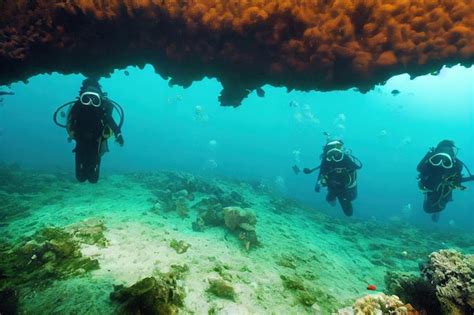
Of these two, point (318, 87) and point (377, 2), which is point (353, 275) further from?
point (377, 2)

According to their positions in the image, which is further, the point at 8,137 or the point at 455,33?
the point at 8,137

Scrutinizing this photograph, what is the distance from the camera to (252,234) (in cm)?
679

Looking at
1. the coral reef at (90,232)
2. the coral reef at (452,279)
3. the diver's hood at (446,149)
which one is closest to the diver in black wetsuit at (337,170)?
the diver's hood at (446,149)

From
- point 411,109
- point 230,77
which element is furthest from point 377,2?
point 411,109

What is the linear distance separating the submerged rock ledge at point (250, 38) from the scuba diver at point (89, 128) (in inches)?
57.8

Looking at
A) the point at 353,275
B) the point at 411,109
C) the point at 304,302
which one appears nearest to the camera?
the point at 304,302

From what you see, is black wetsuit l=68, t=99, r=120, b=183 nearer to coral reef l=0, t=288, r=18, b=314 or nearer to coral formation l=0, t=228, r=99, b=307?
coral formation l=0, t=228, r=99, b=307

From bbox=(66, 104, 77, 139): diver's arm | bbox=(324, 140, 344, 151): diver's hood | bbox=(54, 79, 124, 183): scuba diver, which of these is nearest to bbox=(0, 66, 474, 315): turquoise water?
bbox=(54, 79, 124, 183): scuba diver

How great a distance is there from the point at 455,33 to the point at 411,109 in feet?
363

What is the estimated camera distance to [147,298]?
345cm

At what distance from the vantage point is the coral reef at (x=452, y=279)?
11.0 ft

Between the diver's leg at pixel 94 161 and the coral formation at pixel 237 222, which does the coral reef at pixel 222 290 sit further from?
the diver's leg at pixel 94 161

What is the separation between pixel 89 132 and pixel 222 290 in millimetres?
3810

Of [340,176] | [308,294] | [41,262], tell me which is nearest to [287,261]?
[308,294]
